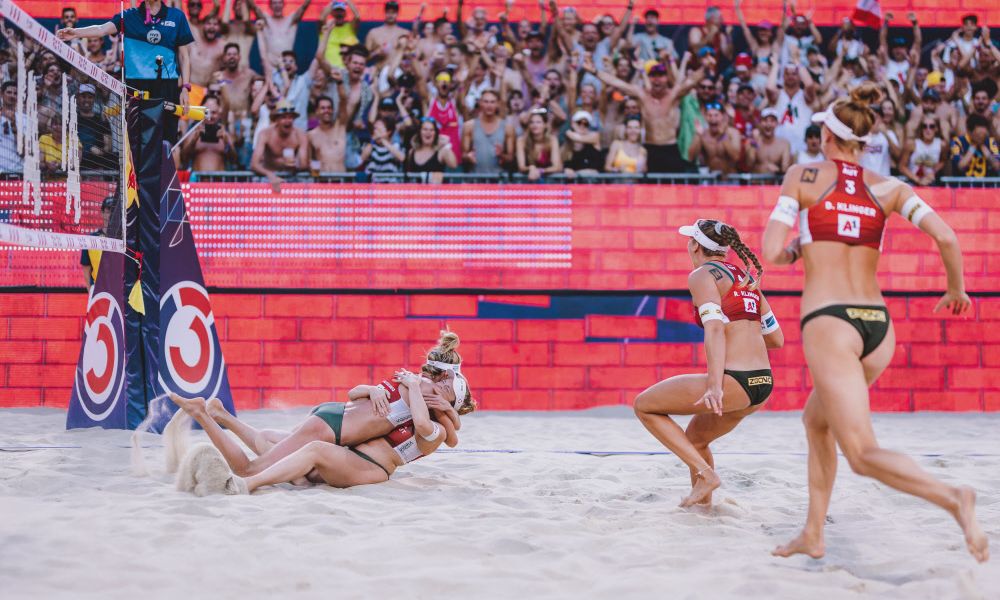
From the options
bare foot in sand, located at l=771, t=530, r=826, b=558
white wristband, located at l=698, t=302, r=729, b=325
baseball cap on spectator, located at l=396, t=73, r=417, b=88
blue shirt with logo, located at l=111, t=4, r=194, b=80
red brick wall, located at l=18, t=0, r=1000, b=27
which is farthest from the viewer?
red brick wall, located at l=18, t=0, r=1000, b=27

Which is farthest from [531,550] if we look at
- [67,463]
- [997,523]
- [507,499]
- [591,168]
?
[591,168]

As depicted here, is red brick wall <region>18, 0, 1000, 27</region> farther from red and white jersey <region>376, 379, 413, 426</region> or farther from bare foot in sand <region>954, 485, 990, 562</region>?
bare foot in sand <region>954, 485, 990, 562</region>

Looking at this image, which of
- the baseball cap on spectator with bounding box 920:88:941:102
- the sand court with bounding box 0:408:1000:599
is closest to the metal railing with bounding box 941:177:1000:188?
the baseball cap on spectator with bounding box 920:88:941:102

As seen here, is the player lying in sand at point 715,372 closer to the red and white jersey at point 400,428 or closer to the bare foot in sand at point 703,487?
the bare foot in sand at point 703,487

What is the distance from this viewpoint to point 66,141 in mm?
A: 6270

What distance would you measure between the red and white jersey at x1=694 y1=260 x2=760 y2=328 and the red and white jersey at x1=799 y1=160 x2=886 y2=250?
108cm

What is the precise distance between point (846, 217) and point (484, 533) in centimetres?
207

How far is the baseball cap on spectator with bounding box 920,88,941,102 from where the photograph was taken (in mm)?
11273

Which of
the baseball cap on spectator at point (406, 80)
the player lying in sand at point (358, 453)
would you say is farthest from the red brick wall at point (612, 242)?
the player lying in sand at point (358, 453)

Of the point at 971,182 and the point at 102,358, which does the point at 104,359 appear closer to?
the point at 102,358

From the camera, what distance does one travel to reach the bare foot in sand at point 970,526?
3279mm

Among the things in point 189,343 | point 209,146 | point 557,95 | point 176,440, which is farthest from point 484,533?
point 557,95

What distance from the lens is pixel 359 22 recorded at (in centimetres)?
1240

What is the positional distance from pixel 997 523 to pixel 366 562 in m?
3.17
